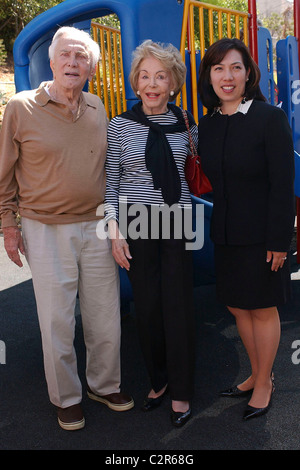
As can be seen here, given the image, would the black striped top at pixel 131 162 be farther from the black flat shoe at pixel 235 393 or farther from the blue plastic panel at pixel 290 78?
the blue plastic panel at pixel 290 78

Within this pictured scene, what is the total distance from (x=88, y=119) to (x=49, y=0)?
13105 millimetres

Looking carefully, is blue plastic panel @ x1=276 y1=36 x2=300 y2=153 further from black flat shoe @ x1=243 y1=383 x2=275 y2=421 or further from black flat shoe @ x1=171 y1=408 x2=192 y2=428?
black flat shoe @ x1=171 y1=408 x2=192 y2=428

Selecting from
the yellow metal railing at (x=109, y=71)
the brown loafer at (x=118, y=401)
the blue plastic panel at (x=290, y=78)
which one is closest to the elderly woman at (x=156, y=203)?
the brown loafer at (x=118, y=401)

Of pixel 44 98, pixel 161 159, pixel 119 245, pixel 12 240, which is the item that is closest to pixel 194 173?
pixel 161 159

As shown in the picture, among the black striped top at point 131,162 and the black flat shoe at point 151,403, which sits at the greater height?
the black striped top at point 131,162

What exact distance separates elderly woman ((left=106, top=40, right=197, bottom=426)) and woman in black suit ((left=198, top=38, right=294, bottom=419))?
16 cm

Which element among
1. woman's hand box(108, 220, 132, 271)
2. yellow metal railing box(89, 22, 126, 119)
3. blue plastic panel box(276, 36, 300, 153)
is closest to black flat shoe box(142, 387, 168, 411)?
woman's hand box(108, 220, 132, 271)

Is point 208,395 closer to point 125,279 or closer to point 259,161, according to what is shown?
point 125,279

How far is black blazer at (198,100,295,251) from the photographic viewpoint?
2131mm

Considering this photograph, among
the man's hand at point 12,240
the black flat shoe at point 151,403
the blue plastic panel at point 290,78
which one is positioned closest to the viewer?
the man's hand at point 12,240

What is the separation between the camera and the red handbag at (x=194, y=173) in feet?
7.75

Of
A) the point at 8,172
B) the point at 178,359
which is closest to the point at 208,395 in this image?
the point at 178,359

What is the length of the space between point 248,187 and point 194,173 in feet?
0.90

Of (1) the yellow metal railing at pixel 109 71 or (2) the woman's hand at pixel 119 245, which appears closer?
(2) the woman's hand at pixel 119 245
